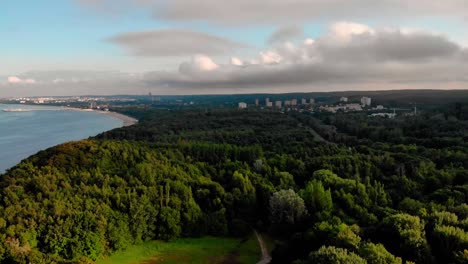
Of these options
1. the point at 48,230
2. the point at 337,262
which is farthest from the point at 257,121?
the point at 337,262

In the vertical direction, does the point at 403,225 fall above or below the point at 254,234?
above

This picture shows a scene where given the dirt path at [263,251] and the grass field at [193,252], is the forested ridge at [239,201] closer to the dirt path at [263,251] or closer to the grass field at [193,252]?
the grass field at [193,252]

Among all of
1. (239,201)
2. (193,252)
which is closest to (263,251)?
(193,252)

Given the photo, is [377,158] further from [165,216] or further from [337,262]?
[337,262]

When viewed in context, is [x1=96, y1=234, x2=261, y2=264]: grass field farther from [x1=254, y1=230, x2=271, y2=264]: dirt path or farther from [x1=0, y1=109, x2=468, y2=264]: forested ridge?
[x1=0, y1=109, x2=468, y2=264]: forested ridge

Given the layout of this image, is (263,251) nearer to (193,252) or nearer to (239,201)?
(193,252)

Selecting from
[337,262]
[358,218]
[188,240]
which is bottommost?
[188,240]

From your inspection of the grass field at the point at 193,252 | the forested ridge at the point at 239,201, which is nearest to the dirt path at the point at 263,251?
the grass field at the point at 193,252

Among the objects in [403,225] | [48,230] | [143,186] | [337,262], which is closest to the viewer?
[337,262]
